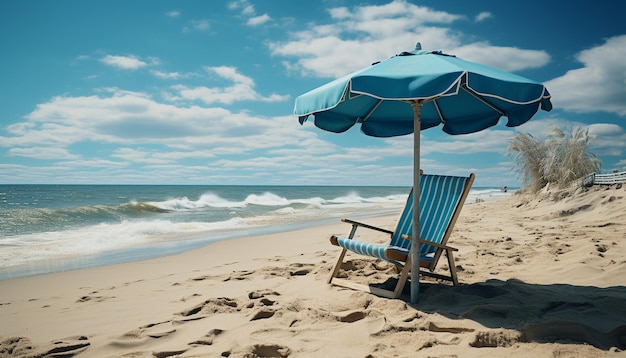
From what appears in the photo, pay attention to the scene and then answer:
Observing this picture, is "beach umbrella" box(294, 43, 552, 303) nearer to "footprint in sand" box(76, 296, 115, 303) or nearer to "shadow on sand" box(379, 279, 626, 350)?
"shadow on sand" box(379, 279, 626, 350)

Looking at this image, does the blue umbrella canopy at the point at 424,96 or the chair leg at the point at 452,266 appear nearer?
the blue umbrella canopy at the point at 424,96

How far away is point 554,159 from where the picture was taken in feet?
46.4

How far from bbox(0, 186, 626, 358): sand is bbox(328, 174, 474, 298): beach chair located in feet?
0.52

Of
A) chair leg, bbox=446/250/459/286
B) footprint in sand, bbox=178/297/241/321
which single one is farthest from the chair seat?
footprint in sand, bbox=178/297/241/321

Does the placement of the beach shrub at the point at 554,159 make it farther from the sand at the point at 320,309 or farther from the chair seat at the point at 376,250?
the chair seat at the point at 376,250

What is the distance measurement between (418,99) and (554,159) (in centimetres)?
1262

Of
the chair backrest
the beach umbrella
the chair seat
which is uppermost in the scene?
the beach umbrella

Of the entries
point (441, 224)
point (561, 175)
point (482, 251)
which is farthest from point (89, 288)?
point (561, 175)

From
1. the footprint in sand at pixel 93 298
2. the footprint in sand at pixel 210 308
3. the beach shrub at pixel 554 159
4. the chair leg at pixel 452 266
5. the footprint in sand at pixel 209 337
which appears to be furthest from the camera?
the beach shrub at pixel 554 159

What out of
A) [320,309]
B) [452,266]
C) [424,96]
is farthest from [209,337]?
[452,266]

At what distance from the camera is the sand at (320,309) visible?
9.07 ft

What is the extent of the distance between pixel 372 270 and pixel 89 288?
3.24m

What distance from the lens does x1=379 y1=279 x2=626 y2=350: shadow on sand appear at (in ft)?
9.11

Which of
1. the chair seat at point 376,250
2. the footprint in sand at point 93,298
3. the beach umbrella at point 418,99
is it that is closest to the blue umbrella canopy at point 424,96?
the beach umbrella at point 418,99
